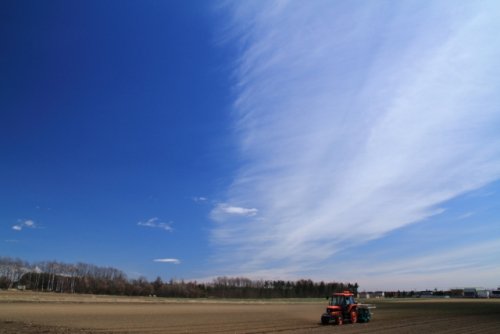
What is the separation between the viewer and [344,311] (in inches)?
1444

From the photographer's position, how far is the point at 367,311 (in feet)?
126

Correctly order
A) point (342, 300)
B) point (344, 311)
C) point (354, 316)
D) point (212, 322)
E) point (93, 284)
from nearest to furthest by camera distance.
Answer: point (344, 311) < point (342, 300) < point (354, 316) < point (212, 322) < point (93, 284)

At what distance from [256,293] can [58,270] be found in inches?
3438

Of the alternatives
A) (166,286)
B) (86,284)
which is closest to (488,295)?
(166,286)

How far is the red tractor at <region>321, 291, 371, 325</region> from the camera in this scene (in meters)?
35.4

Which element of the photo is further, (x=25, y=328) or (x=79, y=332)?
(x=25, y=328)

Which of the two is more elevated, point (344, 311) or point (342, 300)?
point (342, 300)

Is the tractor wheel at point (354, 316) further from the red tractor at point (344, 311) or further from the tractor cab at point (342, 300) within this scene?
the tractor cab at point (342, 300)

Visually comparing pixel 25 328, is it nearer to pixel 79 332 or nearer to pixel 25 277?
pixel 79 332

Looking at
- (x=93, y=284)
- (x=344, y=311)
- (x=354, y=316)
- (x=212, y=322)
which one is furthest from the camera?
(x=93, y=284)

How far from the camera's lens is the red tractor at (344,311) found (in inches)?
1393

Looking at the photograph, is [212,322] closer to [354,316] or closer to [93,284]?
[354,316]

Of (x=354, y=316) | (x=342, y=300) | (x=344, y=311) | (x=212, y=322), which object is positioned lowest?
(x=212, y=322)

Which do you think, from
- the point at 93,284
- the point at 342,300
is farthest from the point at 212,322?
the point at 93,284
